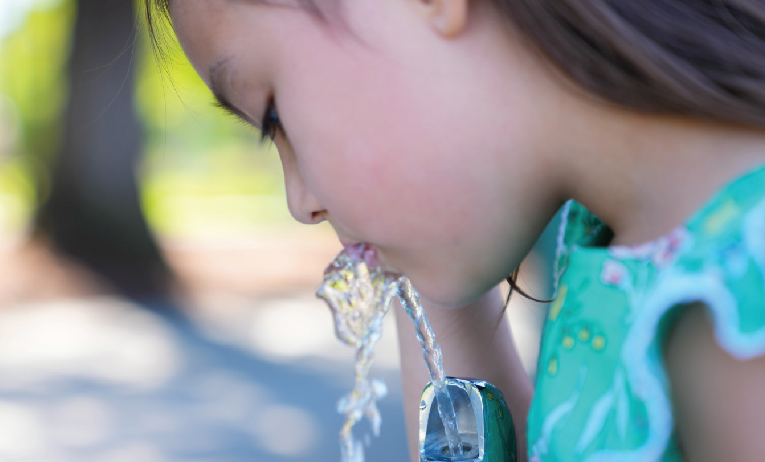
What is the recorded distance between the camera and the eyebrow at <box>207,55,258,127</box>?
0.68m

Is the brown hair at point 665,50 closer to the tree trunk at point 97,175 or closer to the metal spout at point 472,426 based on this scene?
the metal spout at point 472,426

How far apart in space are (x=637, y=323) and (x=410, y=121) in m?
0.23

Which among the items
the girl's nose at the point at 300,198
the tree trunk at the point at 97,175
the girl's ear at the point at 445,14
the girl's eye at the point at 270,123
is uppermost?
the tree trunk at the point at 97,175

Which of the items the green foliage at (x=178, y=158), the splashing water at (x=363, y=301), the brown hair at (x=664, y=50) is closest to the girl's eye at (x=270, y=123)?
the splashing water at (x=363, y=301)

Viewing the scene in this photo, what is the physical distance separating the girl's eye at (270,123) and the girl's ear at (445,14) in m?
0.16

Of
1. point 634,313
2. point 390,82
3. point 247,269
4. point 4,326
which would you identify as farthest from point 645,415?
point 247,269

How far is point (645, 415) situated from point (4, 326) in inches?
148

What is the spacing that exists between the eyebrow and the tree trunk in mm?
4132

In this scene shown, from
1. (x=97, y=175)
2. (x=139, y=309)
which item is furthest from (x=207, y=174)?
(x=139, y=309)

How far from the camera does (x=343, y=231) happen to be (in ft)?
2.39

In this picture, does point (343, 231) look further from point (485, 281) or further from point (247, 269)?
point (247, 269)

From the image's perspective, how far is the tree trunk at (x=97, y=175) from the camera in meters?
4.78

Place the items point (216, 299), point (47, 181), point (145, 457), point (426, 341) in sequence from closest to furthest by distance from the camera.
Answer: point (426, 341), point (145, 457), point (216, 299), point (47, 181)

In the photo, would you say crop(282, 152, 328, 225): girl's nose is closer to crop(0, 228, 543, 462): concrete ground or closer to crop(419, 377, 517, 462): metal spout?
crop(419, 377, 517, 462): metal spout
